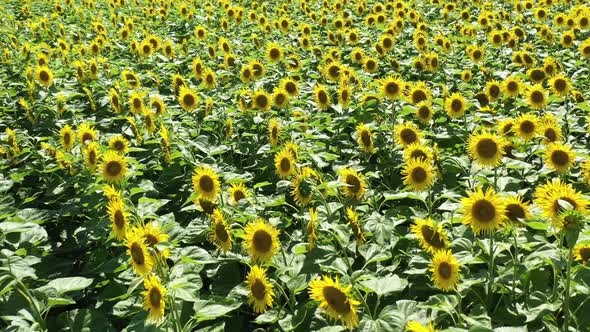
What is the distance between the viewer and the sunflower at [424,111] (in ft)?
18.4

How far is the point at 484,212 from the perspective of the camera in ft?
10.1

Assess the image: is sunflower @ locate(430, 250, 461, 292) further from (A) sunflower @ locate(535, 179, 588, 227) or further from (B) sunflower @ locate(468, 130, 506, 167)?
(B) sunflower @ locate(468, 130, 506, 167)

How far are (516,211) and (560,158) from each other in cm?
110

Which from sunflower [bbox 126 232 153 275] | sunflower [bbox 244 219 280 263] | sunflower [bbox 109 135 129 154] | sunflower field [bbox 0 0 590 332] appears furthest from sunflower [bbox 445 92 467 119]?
sunflower [bbox 126 232 153 275]

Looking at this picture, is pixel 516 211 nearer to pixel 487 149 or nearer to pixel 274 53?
pixel 487 149

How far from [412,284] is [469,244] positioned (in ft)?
1.41

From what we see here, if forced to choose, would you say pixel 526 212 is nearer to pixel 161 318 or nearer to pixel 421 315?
pixel 421 315

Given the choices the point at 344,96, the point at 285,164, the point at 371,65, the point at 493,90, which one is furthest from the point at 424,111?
the point at 371,65

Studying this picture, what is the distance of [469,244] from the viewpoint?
3357 millimetres

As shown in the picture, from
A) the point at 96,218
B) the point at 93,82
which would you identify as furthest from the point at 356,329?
the point at 93,82

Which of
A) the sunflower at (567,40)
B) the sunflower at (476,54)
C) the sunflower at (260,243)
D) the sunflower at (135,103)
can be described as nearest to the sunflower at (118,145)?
the sunflower at (135,103)

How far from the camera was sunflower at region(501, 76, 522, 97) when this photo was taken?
19.6 feet

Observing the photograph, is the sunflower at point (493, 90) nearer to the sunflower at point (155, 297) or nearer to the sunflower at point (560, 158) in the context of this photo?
the sunflower at point (560, 158)

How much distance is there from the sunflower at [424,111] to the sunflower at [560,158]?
5.54 ft
